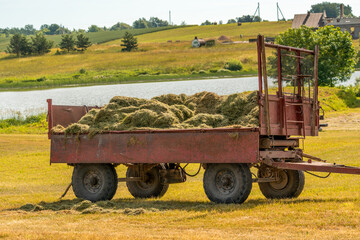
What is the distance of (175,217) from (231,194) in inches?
58.3

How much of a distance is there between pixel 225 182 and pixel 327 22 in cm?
12641

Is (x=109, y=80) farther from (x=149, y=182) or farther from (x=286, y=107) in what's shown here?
(x=286, y=107)

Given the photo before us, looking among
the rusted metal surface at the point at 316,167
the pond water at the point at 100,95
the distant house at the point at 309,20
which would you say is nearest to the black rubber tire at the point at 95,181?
the rusted metal surface at the point at 316,167

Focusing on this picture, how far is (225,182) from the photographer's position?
12664mm

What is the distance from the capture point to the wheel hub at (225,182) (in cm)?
1260

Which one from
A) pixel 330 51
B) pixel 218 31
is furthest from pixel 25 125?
pixel 218 31

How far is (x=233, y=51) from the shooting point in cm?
10769

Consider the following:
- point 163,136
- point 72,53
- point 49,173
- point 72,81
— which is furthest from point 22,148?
point 72,53

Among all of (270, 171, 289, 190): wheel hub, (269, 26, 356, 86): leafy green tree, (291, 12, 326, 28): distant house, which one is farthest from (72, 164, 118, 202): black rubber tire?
(291, 12, 326, 28): distant house

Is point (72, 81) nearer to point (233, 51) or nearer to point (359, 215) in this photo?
point (233, 51)

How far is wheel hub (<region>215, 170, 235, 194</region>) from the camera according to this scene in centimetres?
1260

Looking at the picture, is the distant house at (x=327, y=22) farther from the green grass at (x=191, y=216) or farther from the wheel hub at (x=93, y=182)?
the wheel hub at (x=93, y=182)

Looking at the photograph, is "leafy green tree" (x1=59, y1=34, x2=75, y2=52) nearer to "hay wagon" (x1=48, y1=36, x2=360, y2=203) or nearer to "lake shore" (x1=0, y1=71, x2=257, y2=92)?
"lake shore" (x1=0, y1=71, x2=257, y2=92)

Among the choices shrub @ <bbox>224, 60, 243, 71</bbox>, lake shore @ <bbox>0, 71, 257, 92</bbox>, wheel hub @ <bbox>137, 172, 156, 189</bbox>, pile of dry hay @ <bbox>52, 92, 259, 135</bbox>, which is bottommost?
wheel hub @ <bbox>137, 172, 156, 189</bbox>
